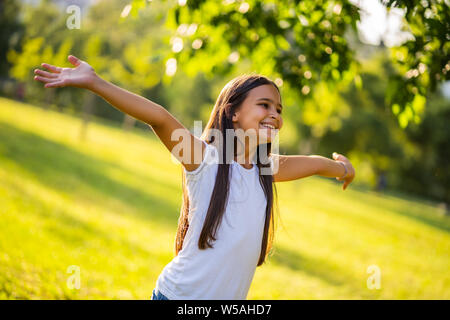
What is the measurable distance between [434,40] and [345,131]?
86.6ft

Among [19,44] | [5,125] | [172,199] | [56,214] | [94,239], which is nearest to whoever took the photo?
[94,239]

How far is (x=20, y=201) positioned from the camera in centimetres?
805

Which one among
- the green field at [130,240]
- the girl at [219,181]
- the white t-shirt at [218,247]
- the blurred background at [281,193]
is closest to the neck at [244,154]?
the girl at [219,181]

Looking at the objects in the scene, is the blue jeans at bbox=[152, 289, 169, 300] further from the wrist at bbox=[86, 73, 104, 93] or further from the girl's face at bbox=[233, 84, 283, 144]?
the wrist at bbox=[86, 73, 104, 93]

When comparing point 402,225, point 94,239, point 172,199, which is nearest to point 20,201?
point 94,239

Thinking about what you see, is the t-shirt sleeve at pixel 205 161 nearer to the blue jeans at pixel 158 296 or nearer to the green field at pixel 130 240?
the blue jeans at pixel 158 296

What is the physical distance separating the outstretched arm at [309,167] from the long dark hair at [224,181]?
0.25 meters

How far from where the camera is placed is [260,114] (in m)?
2.11

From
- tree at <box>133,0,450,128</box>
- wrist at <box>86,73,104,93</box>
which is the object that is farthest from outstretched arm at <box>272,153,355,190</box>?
wrist at <box>86,73,104,93</box>

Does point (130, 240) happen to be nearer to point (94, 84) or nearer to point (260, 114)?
point (260, 114)
